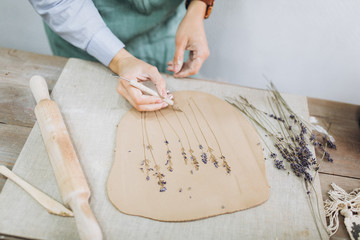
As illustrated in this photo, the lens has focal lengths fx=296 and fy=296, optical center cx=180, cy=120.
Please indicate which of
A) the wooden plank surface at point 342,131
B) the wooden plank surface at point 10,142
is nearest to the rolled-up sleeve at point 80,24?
the wooden plank surface at point 10,142

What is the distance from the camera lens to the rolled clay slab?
0.89m

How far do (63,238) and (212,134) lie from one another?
0.59 meters

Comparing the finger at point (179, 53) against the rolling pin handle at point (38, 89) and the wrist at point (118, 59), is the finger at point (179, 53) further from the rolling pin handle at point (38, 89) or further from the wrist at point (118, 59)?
the rolling pin handle at point (38, 89)

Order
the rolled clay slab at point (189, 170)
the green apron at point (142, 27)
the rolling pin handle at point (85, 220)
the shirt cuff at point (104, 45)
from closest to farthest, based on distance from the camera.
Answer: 1. the rolling pin handle at point (85, 220)
2. the rolled clay slab at point (189, 170)
3. the shirt cuff at point (104, 45)
4. the green apron at point (142, 27)

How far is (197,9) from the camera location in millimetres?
1267

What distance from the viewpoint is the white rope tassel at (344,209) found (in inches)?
36.8

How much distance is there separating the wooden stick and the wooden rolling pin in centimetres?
3

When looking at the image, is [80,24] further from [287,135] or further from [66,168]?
[287,135]

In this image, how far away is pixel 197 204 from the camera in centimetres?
90

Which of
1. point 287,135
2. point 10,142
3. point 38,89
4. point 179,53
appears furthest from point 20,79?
point 287,135

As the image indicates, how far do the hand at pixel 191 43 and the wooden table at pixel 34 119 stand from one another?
517mm

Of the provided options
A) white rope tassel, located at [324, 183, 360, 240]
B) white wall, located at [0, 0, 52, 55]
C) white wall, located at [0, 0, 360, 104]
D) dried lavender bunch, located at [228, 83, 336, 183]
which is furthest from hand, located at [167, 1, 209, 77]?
white wall, located at [0, 0, 52, 55]

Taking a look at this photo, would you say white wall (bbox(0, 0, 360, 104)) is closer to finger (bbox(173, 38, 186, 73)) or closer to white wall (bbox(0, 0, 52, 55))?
white wall (bbox(0, 0, 52, 55))

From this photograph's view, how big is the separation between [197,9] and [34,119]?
79 centimetres
